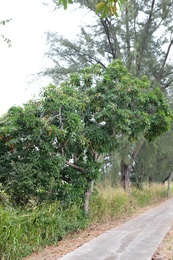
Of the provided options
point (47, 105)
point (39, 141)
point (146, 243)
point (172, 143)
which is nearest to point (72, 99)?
point (47, 105)

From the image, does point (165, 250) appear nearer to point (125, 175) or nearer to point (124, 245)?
point (124, 245)

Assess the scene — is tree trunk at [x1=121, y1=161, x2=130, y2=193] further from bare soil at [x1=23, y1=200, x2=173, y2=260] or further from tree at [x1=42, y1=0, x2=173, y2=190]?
bare soil at [x1=23, y1=200, x2=173, y2=260]

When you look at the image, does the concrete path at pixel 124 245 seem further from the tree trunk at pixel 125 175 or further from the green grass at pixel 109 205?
the tree trunk at pixel 125 175

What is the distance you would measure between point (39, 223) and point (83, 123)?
3.33 metres

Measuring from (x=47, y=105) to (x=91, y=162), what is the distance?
93.4 inches

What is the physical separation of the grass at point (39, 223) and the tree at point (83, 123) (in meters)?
0.79

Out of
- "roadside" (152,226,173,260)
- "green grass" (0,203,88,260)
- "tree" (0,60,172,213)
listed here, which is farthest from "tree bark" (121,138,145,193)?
"roadside" (152,226,173,260)

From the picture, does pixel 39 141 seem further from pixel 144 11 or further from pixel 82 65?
pixel 144 11

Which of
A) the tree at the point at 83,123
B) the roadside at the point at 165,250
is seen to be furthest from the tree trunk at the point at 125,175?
Result: the roadside at the point at 165,250

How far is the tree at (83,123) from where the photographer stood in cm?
700

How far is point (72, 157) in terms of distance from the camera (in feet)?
28.8

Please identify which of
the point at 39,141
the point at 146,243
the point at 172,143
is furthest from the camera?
the point at 172,143

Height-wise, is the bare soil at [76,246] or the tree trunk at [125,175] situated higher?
the tree trunk at [125,175]

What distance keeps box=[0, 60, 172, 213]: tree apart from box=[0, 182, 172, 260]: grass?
2.59 feet
